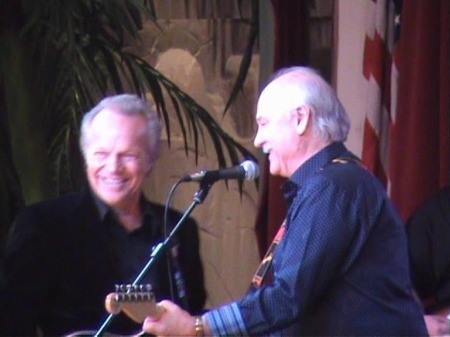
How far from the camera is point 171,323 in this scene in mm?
2842

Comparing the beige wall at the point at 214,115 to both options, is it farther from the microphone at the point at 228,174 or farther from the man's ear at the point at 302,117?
the man's ear at the point at 302,117

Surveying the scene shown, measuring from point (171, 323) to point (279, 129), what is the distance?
1.64 feet

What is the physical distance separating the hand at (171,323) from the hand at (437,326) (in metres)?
1.14

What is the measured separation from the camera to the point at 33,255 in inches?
133

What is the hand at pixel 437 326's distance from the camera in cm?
376

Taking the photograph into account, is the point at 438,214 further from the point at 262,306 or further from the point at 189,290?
the point at 262,306

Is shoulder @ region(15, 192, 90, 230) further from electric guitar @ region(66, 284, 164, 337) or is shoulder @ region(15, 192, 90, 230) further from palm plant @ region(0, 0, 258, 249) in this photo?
palm plant @ region(0, 0, 258, 249)

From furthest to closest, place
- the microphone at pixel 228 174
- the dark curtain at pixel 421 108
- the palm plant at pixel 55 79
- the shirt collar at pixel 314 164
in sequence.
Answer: the palm plant at pixel 55 79 < the dark curtain at pixel 421 108 < the microphone at pixel 228 174 < the shirt collar at pixel 314 164

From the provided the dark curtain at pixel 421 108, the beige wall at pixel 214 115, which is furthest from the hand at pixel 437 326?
the beige wall at pixel 214 115

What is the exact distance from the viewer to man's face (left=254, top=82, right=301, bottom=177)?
2.95 m

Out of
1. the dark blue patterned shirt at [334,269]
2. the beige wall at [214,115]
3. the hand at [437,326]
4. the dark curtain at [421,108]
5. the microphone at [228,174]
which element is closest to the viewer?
the dark blue patterned shirt at [334,269]

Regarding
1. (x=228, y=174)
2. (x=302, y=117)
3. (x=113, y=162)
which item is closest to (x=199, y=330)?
(x=228, y=174)

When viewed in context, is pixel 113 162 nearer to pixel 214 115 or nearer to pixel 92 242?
pixel 92 242

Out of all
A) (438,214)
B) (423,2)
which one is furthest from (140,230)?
(423,2)
